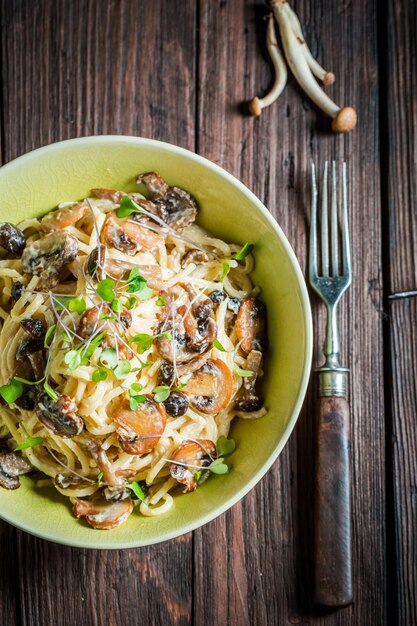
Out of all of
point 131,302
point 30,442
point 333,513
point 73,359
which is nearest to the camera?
point 73,359

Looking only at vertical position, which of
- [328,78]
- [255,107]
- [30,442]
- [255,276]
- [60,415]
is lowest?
[30,442]

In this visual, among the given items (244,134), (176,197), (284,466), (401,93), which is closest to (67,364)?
(176,197)

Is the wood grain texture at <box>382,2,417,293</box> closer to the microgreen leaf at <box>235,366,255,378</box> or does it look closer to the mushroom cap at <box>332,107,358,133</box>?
the mushroom cap at <box>332,107,358,133</box>

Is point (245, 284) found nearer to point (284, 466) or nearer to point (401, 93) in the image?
point (284, 466)

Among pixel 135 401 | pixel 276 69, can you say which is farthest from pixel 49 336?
pixel 276 69

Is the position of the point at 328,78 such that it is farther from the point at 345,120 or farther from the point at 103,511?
the point at 103,511

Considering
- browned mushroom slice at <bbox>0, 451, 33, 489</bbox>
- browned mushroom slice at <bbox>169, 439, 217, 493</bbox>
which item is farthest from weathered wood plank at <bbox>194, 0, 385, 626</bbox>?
browned mushroom slice at <bbox>0, 451, 33, 489</bbox>
